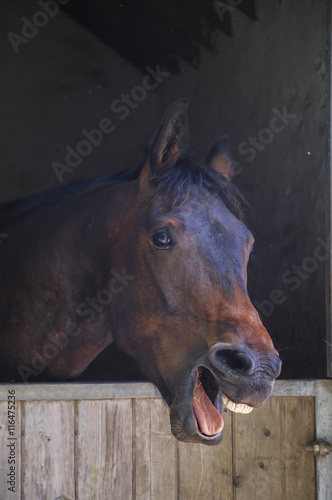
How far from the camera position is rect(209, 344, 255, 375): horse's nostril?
181cm

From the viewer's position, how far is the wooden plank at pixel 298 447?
287 cm

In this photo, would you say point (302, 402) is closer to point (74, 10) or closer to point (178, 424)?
point (178, 424)

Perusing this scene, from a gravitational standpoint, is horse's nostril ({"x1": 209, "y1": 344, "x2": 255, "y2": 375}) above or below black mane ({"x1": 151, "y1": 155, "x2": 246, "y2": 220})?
below

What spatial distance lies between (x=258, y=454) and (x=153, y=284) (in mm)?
1221

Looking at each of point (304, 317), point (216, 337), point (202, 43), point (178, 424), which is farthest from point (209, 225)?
point (202, 43)

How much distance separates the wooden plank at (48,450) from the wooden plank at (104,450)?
0.04m

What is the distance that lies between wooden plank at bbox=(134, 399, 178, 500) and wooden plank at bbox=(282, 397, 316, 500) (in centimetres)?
57

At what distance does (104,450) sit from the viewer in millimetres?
2686

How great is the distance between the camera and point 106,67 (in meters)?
2.91

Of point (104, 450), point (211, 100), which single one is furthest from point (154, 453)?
point (211, 100)

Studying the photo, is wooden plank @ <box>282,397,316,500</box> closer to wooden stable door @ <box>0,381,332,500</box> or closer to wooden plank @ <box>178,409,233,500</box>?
wooden stable door @ <box>0,381,332,500</box>

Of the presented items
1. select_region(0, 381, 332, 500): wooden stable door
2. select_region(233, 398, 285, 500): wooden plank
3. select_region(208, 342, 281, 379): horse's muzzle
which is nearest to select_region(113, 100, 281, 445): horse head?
select_region(208, 342, 281, 379): horse's muzzle

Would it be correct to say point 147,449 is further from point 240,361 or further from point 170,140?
point 170,140

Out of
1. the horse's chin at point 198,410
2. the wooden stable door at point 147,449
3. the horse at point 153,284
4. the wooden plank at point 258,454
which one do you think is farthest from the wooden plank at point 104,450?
the horse's chin at point 198,410
